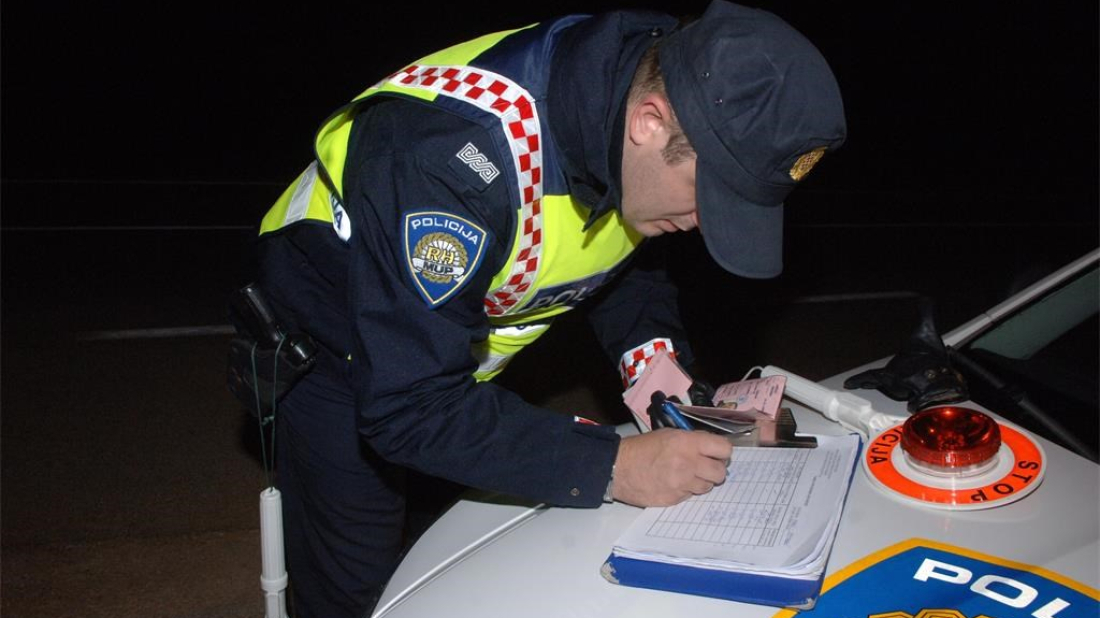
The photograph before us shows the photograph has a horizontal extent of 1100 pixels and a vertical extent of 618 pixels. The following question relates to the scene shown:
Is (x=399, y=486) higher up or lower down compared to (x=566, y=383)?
higher up

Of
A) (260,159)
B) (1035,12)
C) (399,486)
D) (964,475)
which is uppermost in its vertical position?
(964,475)

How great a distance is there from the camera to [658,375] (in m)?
1.90

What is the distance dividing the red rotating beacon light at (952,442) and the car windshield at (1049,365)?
0.31 m

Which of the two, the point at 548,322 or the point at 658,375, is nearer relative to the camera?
the point at 658,375

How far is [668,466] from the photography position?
158 centimetres

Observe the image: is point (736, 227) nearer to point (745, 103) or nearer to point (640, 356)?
point (745, 103)

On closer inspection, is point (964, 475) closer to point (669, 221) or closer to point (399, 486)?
point (669, 221)

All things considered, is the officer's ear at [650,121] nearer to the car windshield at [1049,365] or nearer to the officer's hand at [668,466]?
the officer's hand at [668,466]

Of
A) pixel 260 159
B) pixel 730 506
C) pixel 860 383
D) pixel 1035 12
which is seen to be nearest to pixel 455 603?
pixel 730 506

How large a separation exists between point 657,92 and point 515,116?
0.25 meters

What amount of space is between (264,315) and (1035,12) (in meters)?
19.0

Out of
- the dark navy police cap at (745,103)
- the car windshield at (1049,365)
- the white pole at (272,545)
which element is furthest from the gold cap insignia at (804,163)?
the white pole at (272,545)

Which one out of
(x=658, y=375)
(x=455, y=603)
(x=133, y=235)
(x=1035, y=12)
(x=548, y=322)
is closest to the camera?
(x=455, y=603)

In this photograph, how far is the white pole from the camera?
1777 mm
